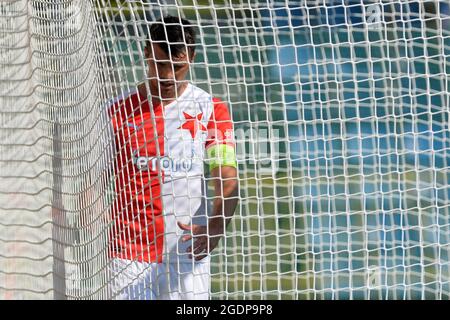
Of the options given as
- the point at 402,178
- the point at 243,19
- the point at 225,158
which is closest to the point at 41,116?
the point at 225,158

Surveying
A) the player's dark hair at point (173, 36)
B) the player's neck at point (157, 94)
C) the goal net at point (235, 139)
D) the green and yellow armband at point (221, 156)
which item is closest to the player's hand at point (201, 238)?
the goal net at point (235, 139)

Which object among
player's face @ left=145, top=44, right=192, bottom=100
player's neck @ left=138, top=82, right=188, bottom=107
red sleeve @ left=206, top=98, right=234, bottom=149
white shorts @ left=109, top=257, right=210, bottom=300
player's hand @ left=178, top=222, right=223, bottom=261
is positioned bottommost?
white shorts @ left=109, top=257, right=210, bottom=300

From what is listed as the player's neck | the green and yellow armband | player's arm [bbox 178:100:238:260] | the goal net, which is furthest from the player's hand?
the player's neck

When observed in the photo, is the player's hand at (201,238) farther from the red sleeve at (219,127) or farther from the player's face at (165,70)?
the player's face at (165,70)

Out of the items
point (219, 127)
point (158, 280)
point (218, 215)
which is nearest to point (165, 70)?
point (219, 127)

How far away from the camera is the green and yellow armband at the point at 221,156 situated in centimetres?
333

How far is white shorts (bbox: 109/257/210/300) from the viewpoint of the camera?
3.29 metres

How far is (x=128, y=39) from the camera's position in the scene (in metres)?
3.29

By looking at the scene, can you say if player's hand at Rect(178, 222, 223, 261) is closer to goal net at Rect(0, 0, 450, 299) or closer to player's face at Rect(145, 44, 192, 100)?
goal net at Rect(0, 0, 450, 299)

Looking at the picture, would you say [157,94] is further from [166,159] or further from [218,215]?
[218,215]

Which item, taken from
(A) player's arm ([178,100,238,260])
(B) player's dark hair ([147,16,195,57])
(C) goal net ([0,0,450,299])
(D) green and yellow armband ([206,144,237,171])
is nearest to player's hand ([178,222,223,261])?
(A) player's arm ([178,100,238,260])

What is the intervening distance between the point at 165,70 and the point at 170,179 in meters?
0.40

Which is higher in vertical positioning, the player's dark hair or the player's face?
the player's dark hair

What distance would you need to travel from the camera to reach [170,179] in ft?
10.9
